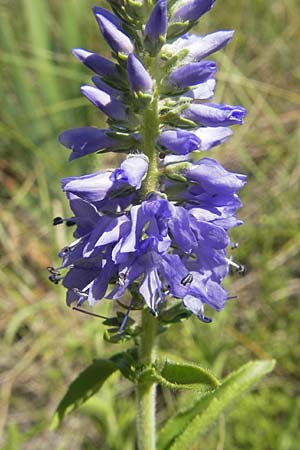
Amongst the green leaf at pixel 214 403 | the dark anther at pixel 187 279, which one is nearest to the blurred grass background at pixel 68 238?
the green leaf at pixel 214 403

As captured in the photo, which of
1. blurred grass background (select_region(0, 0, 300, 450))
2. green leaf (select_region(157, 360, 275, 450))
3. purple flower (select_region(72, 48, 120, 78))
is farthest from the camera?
blurred grass background (select_region(0, 0, 300, 450))

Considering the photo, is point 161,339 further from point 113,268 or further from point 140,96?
point 140,96

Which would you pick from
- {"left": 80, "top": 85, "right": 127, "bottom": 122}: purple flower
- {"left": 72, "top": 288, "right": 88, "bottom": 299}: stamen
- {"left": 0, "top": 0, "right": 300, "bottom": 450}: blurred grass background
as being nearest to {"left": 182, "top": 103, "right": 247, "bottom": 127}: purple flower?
{"left": 80, "top": 85, "right": 127, "bottom": 122}: purple flower

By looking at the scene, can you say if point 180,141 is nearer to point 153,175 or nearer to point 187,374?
point 153,175

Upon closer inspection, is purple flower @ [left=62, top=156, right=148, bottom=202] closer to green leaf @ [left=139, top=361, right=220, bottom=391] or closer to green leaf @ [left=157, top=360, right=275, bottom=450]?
green leaf @ [left=139, top=361, right=220, bottom=391]

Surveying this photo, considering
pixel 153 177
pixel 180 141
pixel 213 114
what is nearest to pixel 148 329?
pixel 153 177

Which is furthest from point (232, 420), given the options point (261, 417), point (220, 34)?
point (220, 34)
